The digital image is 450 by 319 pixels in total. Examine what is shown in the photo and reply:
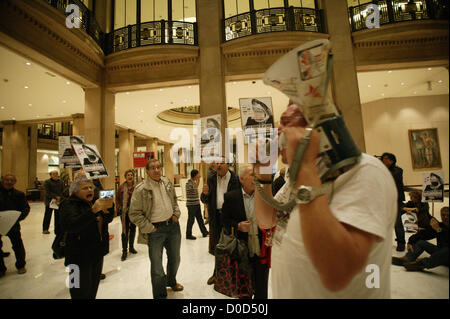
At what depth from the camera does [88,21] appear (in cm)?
742

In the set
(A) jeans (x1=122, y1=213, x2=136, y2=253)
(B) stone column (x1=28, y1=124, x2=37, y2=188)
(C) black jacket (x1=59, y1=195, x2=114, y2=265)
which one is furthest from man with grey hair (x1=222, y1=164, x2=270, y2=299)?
(B) stone column (x1=28, y1=124, x2=37, y2=188)

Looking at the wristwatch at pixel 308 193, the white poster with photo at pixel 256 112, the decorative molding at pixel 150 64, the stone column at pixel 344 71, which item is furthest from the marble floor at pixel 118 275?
the decorative molding at pixel 150 64

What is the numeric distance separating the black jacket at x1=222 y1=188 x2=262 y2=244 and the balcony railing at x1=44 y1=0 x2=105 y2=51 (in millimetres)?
7847

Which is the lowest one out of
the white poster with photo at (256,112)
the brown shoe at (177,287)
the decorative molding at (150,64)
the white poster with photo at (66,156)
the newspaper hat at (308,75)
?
the brown shoe at (177,287)

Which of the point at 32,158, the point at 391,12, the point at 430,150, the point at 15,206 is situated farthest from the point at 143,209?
the point at 32,158

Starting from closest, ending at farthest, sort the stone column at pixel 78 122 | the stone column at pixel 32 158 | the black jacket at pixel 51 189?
the black jacket at pixel 51 189
the stone column at pixel 78 122
the stone column at pixel 32 158

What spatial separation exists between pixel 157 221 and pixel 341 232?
2.74 meters

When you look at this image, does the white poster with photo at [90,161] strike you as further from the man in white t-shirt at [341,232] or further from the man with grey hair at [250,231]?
the man in white t-shirt at [341,232]

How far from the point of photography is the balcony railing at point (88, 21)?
6.38 metres

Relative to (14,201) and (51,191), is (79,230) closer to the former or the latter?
(14,201)

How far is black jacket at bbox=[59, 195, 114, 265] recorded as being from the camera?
2115 millimetres

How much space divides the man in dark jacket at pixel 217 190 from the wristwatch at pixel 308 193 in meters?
2.79

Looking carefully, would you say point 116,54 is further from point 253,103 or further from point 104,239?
point 104,239

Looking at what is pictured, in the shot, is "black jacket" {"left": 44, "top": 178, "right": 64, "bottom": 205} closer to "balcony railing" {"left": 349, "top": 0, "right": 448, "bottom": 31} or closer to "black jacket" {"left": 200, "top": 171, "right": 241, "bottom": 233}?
"black jacket" {"left": 200, "top": 171, "right": 241, "bottom": 233}
